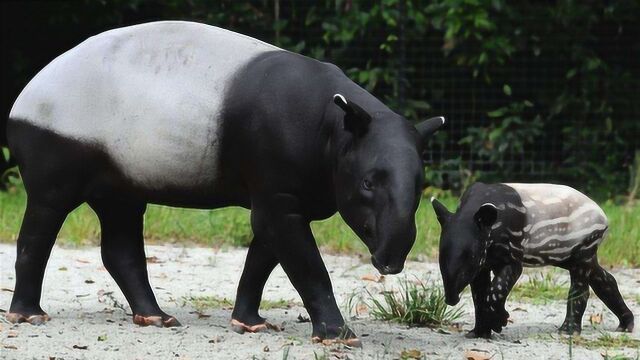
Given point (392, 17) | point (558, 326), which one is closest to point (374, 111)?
point (558, 326)

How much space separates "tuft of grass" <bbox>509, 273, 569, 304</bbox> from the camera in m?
7.07

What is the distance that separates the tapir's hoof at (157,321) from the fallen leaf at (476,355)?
1397 mm

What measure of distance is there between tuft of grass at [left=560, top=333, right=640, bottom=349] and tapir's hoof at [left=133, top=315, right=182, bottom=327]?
1.76 metres

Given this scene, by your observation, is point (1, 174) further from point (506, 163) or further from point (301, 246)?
point (301, 246)

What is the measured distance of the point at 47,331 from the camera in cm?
561

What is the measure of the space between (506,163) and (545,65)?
101cm

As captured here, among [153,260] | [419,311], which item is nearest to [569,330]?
[419,311]

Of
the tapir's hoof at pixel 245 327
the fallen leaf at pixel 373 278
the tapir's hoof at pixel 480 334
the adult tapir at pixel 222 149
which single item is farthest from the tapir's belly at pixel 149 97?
the fallen leaf at pixel 373 278

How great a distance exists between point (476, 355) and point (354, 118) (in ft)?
3.58

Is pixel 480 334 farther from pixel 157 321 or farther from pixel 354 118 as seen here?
pixel 157 321

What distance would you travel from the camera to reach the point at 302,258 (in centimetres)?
537

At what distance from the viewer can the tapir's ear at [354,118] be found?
508 centimetres

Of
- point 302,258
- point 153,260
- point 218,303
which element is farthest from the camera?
point 153,260

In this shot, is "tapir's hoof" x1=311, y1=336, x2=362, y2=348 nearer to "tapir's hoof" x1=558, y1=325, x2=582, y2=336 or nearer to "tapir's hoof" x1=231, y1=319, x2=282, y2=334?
"tapir's hoof" x1=231, y1=319, x2=282, y2=334
